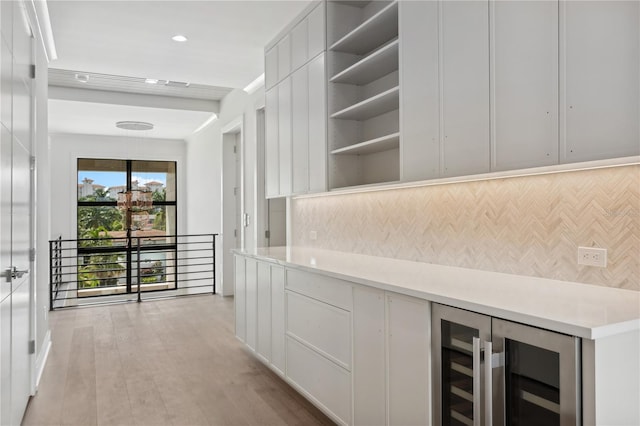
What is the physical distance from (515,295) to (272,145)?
10.0 feet

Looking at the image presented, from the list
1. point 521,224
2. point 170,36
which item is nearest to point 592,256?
point 521,224

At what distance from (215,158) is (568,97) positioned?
20.0 ft

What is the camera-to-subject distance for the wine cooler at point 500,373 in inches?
53.4

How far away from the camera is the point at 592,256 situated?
6.08 ft

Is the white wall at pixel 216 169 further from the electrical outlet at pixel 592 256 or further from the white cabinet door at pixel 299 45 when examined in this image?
the electrical outlet at pixel 592 256

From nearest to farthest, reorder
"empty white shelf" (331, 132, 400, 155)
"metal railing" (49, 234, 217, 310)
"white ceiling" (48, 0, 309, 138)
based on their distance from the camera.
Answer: "empty white shelf" (331, 132, 400, 155) → "white ceiling" (48, 0, 309, 138) → "metal railing" (49, 234, 217, 310)

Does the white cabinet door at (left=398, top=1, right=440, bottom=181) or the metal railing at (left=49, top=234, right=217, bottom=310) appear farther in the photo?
the metal railing at (left=49, top=234, right=217, bottom=310)

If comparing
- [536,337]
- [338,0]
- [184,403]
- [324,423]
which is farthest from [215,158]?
[536,337]

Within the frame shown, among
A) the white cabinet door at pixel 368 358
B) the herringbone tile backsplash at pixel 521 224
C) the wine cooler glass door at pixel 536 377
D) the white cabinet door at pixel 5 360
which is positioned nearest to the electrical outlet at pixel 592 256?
the herringbone tile backsplash at pixel 521 224

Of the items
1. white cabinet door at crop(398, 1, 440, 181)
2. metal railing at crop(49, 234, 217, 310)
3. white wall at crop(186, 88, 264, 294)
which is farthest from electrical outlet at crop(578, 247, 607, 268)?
metal railing at crop(49, 234, 217, 310)

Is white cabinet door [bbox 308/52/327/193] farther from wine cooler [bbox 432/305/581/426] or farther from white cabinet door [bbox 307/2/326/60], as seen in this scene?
wine cooler [bbox 432/305/581/426]

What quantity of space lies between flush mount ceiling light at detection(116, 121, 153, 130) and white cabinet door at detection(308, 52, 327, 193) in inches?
193

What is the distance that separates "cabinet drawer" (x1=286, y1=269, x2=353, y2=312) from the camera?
7.83 ft

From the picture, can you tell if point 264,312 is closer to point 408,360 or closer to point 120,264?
point 408,360
